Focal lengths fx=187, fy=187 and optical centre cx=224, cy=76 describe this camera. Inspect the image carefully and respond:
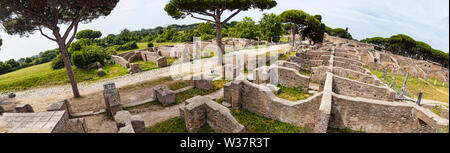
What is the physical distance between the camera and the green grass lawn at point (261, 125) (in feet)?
25.9

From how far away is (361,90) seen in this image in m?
9.82

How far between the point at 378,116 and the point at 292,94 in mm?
4737

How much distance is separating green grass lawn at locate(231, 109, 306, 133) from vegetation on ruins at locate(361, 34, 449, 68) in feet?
174

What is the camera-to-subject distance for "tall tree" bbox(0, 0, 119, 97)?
1024 centimetres

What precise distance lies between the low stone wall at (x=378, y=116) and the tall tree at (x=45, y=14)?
47.7ft

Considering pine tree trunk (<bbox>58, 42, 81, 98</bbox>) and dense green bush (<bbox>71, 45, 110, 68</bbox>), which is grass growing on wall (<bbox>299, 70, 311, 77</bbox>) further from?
dense green bush (<bbox>71, 45, 110, 68</bbox>)

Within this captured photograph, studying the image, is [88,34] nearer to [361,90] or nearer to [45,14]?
[45,14]

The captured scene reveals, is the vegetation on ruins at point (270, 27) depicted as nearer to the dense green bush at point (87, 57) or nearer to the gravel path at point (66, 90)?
the gravel path at point (66, 90)

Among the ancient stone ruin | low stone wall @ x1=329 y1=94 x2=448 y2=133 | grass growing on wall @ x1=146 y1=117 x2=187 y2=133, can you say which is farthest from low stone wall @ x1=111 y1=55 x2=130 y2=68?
low stone wall @ x1=329 y1=94 x2=448 y2=133

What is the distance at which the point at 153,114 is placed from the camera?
392 inches

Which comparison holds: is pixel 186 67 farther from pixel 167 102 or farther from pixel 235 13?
pixel 167 102

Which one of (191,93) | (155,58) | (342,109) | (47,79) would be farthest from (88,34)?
(342,109)

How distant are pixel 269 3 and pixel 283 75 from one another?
8.68m

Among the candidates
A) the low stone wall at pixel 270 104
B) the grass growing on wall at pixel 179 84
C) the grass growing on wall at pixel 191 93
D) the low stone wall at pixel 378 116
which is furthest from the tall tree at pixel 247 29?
the low stone wall at pixel 378 116
